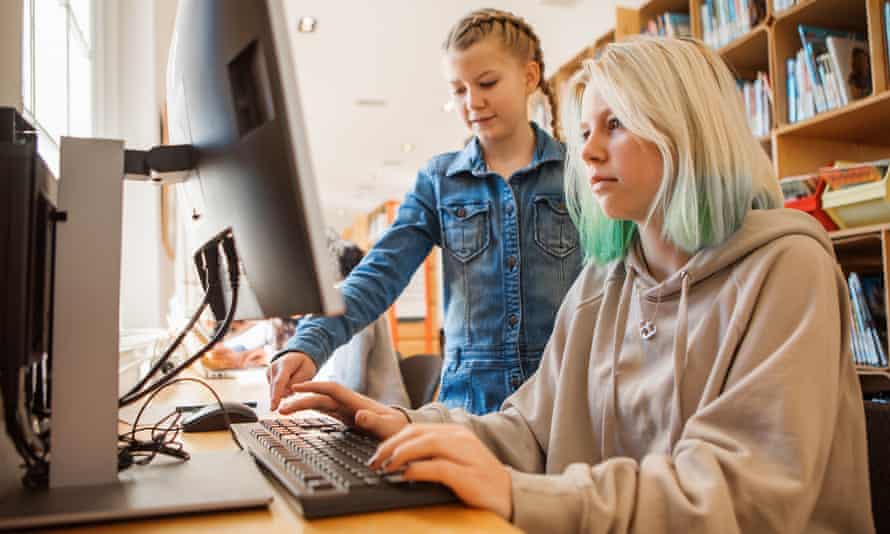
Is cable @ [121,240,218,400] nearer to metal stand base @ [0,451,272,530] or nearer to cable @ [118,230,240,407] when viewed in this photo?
cable @ [118,230,240,407]

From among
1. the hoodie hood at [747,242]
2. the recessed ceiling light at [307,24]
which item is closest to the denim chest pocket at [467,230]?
the hoodie hood at [747,242]

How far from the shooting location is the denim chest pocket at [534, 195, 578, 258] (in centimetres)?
145

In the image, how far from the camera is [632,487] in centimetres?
65

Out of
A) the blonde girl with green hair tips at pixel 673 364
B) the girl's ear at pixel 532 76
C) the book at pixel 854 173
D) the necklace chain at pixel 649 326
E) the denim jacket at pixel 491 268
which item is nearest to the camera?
the blonde girl with green hair tips at pixel 673 364

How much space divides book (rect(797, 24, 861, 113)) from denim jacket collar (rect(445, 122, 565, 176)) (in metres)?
1.33

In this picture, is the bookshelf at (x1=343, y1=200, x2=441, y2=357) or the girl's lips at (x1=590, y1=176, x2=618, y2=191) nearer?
the girl's lips at (x1=590, y1=176, x2=618, y2=191)

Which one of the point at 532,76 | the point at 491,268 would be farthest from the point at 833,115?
the point at 491,268

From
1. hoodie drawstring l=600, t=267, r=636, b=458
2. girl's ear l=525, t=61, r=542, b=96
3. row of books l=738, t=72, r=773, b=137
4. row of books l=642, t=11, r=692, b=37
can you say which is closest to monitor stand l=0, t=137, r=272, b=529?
hoodie drawstring l=600, t=267, r=636, b=458

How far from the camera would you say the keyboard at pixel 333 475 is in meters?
0.56

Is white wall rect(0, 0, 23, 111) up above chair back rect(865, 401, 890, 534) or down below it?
above

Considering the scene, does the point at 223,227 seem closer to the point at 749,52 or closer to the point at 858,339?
the point at 858,339

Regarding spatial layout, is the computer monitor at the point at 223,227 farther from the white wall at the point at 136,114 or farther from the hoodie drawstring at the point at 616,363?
the white wall at the point at 136,114

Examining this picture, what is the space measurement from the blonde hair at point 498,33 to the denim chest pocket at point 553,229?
319 millimetres

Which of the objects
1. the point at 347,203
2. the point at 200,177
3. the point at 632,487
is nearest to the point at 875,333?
the point at 632,487
